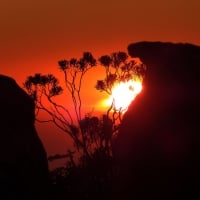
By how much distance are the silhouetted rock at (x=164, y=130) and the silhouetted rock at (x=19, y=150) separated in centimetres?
521

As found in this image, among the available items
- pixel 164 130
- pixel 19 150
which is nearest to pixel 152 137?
pixel 164 130

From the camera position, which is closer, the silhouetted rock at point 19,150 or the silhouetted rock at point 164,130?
the silhouetted rock at point 164,130

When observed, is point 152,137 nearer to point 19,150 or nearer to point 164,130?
point 164,130

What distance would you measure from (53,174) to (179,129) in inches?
468

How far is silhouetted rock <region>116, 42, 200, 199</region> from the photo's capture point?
19641mm

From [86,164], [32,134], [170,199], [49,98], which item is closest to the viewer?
[170,199]

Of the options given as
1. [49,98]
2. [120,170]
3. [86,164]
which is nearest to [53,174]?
[86,164]

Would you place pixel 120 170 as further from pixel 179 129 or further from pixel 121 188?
pixel 179 129

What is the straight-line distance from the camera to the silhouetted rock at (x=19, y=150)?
24.6 meters

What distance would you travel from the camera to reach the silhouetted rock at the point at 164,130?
773 inches

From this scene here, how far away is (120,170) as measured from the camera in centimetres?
2127

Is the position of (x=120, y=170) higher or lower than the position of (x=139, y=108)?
lower

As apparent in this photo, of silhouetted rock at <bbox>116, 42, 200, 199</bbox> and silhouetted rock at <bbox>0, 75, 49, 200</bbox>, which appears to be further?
silhouetted rock at <bbox>0, 75, 49, 200</bbox>

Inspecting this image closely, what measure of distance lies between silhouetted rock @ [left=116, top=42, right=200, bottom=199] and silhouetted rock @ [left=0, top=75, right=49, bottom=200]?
5.21 m
